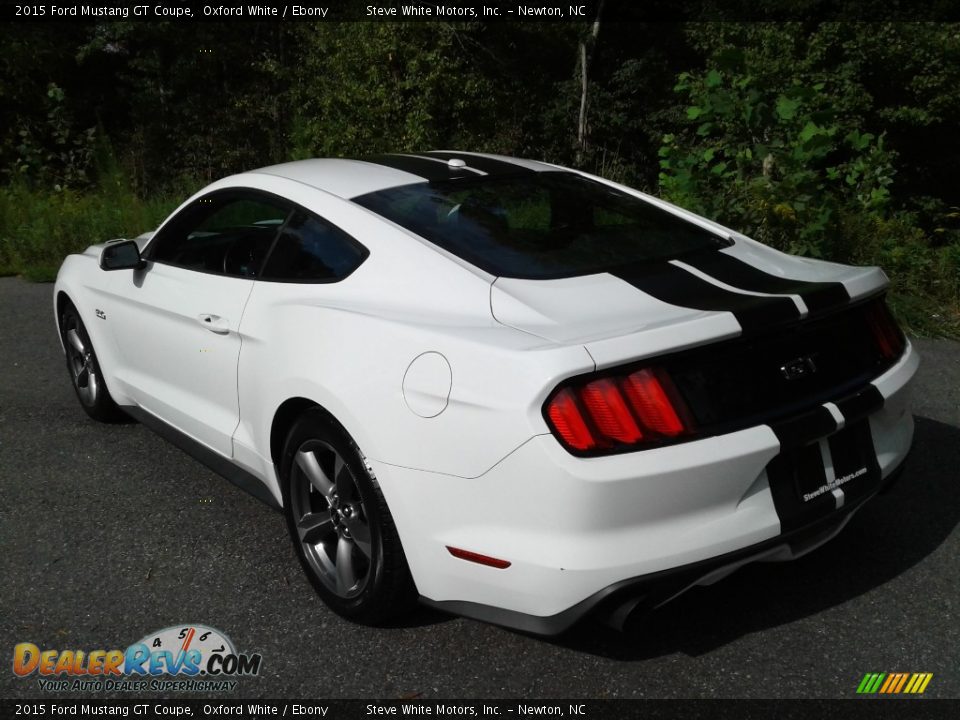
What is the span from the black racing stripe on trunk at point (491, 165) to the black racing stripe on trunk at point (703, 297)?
3.30 feet

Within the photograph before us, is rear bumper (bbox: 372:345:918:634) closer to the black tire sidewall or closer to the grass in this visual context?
the black tire sidewall

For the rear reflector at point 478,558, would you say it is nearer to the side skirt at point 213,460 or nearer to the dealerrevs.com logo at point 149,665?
the dealerrevs.com logo at point 149,665

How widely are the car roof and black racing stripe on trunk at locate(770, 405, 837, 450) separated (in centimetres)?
172

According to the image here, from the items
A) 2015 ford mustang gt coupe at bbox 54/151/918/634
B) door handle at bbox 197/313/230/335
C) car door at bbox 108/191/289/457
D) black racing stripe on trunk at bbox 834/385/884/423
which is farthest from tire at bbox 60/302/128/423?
black racing stripe on trunk at bbox 834/385/884/423

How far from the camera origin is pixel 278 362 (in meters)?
3.29

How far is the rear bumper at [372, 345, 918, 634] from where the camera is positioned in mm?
2477

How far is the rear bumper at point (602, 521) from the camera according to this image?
8.13 ft

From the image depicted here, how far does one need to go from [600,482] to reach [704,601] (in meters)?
1.06

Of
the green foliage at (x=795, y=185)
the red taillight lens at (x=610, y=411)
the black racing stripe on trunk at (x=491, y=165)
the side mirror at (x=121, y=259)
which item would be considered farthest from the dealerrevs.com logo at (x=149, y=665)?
the green foliage at (x=795, y=185)

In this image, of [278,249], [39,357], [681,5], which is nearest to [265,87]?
[681,5]

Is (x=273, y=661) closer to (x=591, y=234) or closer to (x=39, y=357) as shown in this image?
(x=591, y=234)

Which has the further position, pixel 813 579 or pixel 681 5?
pixel 681 5

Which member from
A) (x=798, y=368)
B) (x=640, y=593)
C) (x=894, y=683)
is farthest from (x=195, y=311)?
(x=894, y=683)

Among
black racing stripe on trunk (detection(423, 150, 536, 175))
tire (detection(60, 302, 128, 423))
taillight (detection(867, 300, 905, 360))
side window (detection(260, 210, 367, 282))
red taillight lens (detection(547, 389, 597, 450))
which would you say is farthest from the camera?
tire (detection(60, 302, 128, 423))
